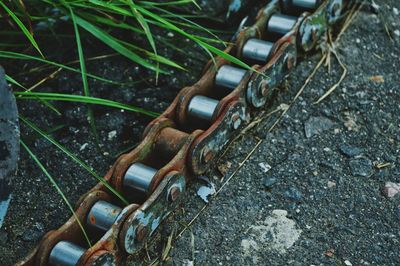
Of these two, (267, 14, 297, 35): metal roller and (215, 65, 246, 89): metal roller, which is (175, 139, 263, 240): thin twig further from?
(267, 14, 297, 35): metal roller

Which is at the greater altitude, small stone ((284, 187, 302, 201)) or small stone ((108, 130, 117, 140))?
small stone ((108, 130, 117, 140))

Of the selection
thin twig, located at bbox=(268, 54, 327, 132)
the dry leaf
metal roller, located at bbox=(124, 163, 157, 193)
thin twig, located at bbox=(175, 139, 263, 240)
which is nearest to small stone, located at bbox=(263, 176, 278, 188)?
thin twig, located at bbox=(175, 139, 263, 240)

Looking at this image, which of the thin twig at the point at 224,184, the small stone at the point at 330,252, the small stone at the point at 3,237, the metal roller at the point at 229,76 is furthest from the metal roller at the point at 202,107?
the small stone at the point at 3,237

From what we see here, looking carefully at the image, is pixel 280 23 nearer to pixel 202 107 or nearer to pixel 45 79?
pixel 202 107

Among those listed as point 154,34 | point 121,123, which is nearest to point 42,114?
point 121,123

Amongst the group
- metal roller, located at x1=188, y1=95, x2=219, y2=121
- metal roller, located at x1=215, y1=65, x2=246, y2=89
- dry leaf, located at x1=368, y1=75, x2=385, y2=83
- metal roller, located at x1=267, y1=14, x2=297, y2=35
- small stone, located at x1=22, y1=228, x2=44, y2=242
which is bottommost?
small stone, located at x1=22, y1=228, x2=44, y2=242

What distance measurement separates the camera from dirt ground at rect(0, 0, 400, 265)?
2904mm

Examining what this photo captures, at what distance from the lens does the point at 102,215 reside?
2766 millimetres

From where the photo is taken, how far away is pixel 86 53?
3.67 m

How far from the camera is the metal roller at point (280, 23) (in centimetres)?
346

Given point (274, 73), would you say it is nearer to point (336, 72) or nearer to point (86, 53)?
point (336, 72)

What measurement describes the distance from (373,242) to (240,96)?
78 centimetres

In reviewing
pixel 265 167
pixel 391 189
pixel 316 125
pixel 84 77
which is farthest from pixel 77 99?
pixel 391 189

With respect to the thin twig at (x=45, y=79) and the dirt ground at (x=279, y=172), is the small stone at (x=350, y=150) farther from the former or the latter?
the thin twig at (x=45, y=79)
